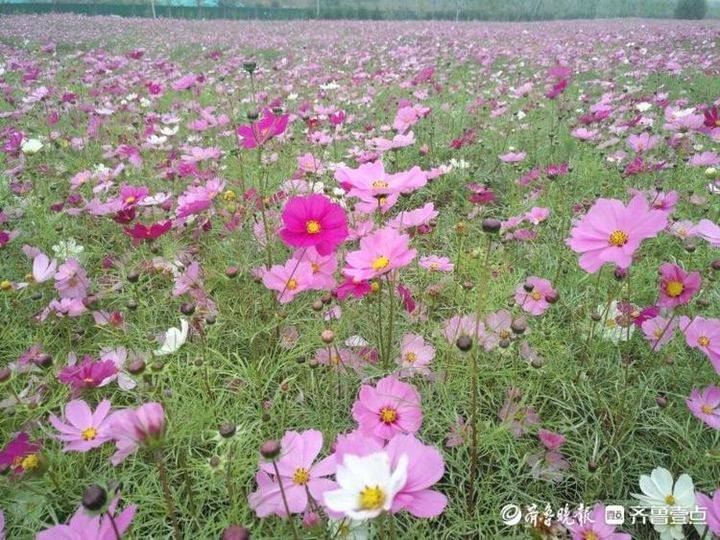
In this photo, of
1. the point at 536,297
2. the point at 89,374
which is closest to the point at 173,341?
the point at 89,374

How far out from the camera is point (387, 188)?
954 millimetres

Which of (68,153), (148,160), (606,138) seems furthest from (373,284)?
(68,153)

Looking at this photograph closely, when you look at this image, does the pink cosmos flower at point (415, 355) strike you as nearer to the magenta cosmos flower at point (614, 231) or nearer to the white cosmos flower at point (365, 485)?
the magenta cosmos flower at point (614, 231)

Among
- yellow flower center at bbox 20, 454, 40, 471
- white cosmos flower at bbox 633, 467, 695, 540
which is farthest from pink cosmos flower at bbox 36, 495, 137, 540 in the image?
white cosmos flower at bbox 633, 467, 695, 540

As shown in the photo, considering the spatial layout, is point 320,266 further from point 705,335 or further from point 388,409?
point 705,335

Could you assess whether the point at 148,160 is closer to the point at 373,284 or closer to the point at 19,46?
the point at 373,284

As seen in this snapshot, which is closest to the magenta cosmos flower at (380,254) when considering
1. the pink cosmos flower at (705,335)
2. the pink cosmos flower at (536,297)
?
the pink cosmos flower at (536,297)

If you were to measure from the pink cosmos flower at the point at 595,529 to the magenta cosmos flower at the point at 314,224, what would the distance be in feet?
2.08

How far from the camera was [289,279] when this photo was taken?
1.06 metres

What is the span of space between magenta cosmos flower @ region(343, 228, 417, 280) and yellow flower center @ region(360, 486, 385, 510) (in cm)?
38

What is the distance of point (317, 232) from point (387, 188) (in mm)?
168

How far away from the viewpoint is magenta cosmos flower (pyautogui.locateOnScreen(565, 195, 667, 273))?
0.78 meters

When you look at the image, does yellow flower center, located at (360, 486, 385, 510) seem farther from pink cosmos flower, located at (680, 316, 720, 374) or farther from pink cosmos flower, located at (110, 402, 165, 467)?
pink cosmos flower, located at (680, 316, 720, 374)

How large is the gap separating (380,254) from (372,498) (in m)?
0.48
